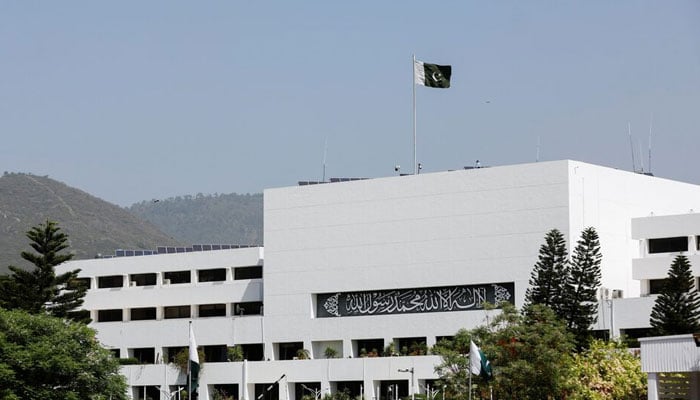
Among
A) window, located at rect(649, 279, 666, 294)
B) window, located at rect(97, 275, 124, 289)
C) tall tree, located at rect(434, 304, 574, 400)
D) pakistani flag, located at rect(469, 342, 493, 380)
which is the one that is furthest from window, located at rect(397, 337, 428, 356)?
pakistani flag, located at rect(469, 342, 493, 380)

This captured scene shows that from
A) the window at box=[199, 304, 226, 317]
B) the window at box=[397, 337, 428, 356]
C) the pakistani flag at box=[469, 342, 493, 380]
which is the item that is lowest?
the pakistani flag at box=[469, 342, 493, 380]

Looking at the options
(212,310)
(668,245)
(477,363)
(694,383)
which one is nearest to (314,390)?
(212,310)

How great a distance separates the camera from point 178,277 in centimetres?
7200

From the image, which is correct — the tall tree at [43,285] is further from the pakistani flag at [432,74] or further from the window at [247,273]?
the pakistani flag at [432,74]

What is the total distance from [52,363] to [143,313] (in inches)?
978

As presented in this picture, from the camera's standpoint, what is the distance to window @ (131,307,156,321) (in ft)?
241

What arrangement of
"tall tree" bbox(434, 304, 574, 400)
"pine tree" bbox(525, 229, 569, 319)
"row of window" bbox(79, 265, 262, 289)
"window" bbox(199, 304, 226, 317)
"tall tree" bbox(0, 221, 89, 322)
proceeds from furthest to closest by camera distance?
"window" bbox(199, 304, 226, 317) → "row of window" bbox(79, 265, 262, 289) → "tall tree" bbox(0, 221, 89, 322) → "pine tree" bbox(525, 229, 569, 319) → "tall tree" bbox(434, 304, 574, 400)

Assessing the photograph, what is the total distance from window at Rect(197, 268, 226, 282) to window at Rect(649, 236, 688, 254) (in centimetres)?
2121

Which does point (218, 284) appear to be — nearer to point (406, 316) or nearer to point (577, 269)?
point (406, 316)

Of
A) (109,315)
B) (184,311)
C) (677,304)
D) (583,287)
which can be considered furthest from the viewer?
(109,315)

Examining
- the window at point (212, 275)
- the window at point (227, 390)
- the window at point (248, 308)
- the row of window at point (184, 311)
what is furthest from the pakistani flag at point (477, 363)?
the window at point (212, 275)

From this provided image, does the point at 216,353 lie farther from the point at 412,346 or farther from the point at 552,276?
the point at 552,276

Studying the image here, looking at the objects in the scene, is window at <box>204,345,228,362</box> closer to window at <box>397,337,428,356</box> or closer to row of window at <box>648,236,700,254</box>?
window at <box>397,337,428,356</box>

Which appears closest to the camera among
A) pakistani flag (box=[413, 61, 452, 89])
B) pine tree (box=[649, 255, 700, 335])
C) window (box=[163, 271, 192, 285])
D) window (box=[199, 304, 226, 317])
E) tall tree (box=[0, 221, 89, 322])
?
pine tree (box=[649, 255, 700, 335])
